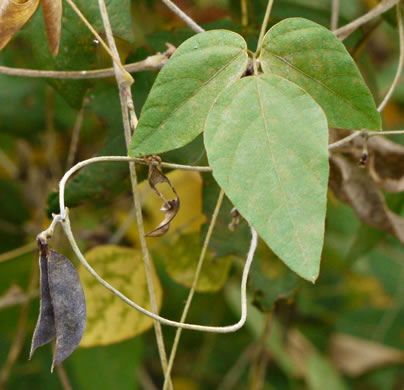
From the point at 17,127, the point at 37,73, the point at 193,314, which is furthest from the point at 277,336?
the point at 37,73

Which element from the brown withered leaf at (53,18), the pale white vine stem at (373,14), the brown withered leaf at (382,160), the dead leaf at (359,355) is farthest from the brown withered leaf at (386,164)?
the dead leaf at (359,355)

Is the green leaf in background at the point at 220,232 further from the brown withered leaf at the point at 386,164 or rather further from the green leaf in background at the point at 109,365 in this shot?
the green leaf in background at the point at 109,365

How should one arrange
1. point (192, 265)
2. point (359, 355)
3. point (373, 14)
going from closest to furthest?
point (373, 14) → point (192, 265) → point (359, 355)

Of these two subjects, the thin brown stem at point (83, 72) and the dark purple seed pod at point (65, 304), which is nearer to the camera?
the dark purple seed pod at point (65, 304)

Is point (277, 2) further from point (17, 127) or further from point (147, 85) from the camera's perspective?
point (17, 127)

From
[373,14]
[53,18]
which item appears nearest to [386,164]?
[373,14]

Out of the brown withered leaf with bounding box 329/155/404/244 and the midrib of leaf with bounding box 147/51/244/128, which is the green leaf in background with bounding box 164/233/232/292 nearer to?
the brown withered leaf with bounding box 329/155/404/244

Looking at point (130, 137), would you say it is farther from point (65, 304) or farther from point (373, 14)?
point (373, 14)
